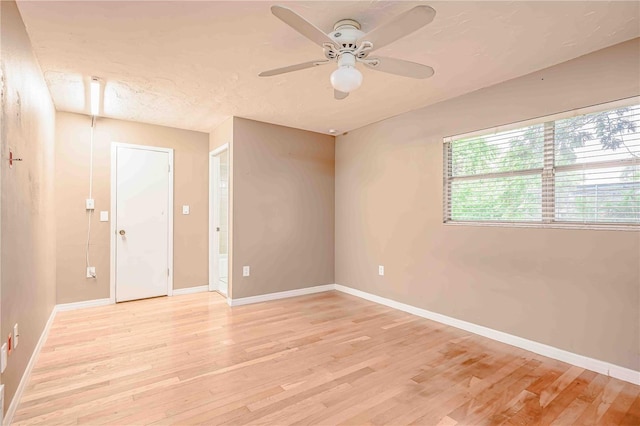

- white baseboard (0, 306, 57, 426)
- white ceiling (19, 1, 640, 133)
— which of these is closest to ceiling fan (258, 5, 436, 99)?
white ceiling (19, 1, 640, 133)

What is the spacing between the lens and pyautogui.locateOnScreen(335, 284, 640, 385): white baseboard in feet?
7.25

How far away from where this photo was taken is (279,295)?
426 cm

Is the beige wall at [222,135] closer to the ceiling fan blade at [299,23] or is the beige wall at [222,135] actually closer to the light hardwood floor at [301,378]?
the light hardwood floor at [301,378]

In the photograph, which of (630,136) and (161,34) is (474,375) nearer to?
(630,136)

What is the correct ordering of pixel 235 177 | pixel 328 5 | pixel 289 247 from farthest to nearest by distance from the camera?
pixel 289 247 → pixel 235 177 → pixel 328 5

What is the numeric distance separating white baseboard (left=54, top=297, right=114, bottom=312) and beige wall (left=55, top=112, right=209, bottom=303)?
0.05 meters

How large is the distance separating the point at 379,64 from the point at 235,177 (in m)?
2.45

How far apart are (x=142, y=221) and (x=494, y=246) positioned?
13.6 ft

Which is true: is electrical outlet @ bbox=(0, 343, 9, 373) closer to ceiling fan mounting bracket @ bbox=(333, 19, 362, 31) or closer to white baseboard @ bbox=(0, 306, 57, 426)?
white baseboard @ bbox=(0, 306, 57, 426)

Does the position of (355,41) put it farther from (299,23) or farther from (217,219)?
(217,219)

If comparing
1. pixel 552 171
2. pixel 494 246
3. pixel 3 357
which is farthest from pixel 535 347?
pixel 3 357

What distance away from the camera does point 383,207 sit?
159 inches

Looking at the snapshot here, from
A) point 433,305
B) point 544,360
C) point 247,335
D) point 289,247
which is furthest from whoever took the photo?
point 289,247

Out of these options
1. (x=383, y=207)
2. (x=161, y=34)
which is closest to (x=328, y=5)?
(x=161, y=34)
